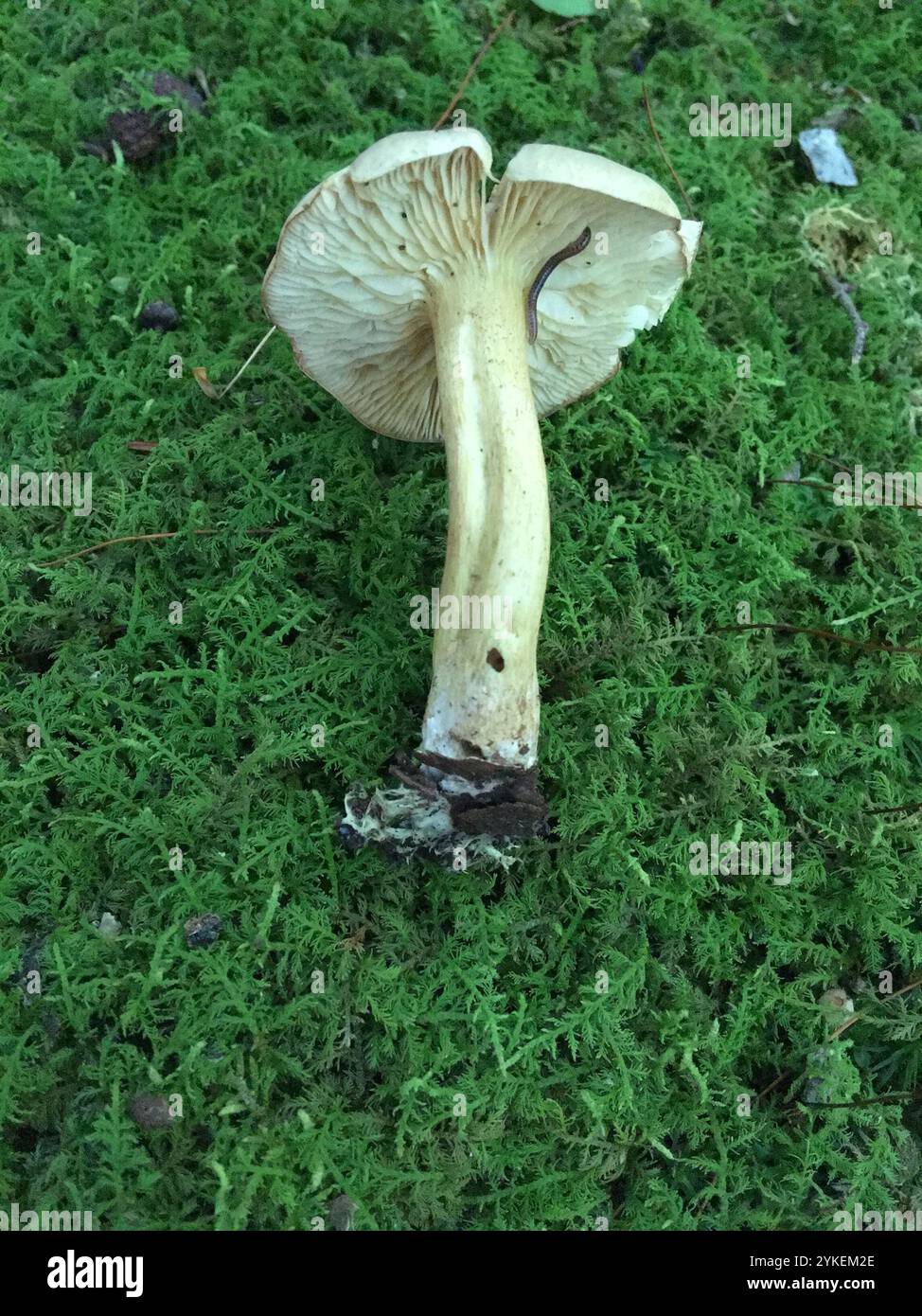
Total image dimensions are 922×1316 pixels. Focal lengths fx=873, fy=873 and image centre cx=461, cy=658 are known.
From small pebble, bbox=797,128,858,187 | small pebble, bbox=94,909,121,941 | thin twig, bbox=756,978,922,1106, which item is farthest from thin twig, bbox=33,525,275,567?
small pebble, bbox=797,128,858,187

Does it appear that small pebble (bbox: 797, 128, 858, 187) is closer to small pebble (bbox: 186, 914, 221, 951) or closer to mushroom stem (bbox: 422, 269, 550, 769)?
mushroom stem (bbox: 422, 269, 550, 769)

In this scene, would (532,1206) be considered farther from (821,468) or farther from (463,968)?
(821,468)

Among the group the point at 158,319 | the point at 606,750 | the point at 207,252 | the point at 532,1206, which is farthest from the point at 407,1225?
the point at 207,252

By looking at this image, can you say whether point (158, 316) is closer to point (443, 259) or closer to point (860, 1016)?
point (443, 259)

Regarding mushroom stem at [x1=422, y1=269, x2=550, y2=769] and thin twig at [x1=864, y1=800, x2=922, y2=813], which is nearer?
mushroom stem at [x1=422, y1=269, x2=550, y2=769]
